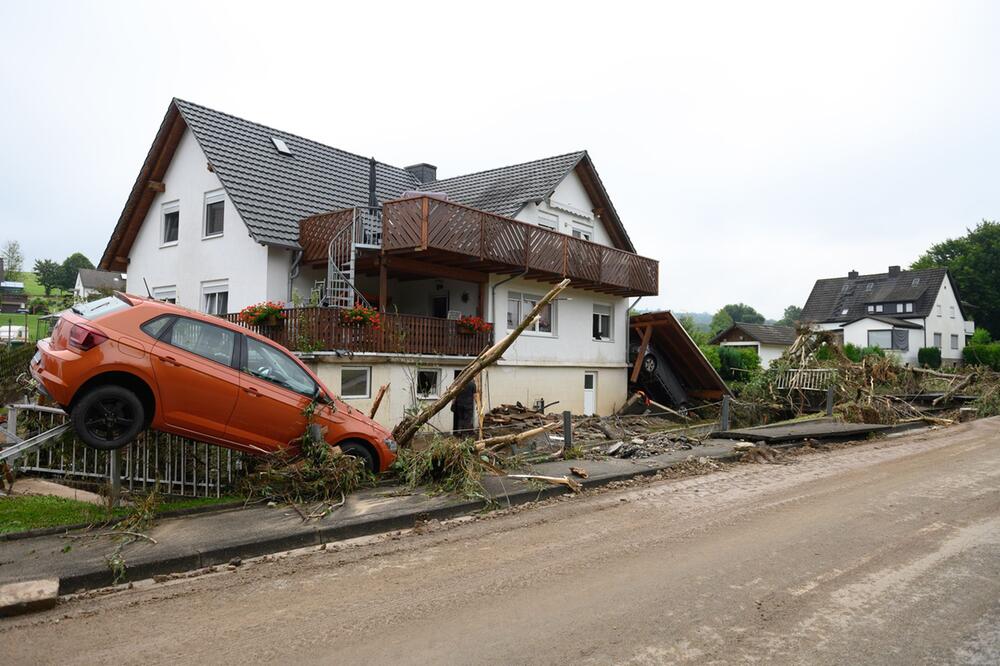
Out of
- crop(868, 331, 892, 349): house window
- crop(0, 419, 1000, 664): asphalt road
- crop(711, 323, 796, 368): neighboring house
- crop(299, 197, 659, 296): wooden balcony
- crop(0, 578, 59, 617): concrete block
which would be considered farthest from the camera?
crop(868, 331, 892, 349): house window

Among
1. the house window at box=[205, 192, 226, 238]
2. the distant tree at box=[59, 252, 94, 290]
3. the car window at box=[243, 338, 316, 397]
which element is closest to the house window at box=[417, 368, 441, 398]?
the house window at box=[205, 192, 226, 238]

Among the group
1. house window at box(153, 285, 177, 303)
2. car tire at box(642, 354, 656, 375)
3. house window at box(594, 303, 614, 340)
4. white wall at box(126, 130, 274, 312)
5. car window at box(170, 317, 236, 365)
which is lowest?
car tire at box(642, 354, 656, 375)

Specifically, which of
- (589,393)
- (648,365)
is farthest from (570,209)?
(648,365)

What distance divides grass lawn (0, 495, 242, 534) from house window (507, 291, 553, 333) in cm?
1447

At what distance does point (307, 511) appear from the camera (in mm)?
8516

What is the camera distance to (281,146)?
2228 cm

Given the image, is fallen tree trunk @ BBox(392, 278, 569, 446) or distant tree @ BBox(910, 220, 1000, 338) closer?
fallen tree trunk @ BBox(392, 278, 569, 446)

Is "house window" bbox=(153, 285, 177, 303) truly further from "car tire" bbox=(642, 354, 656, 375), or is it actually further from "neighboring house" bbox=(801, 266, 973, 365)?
"neighboring house" bbox=(801, 266, 973, 365)

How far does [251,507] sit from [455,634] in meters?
4.69

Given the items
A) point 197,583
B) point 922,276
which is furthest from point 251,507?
point 922,276

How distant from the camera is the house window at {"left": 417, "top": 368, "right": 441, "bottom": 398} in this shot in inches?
744

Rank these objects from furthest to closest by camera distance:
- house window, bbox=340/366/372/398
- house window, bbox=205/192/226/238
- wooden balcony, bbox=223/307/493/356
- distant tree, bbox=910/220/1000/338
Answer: distant tree, bbox=910/220/1000/338, house window, bbox=205/192/226/238, house window, bbox=340/366/372/398, wooden balcony, bbox=223/307/493/356

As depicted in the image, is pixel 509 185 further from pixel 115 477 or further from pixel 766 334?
pixel 766 334

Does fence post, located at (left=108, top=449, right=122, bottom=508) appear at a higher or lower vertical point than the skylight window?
lower
